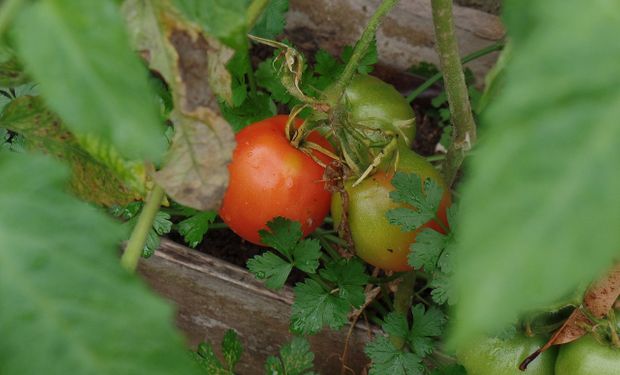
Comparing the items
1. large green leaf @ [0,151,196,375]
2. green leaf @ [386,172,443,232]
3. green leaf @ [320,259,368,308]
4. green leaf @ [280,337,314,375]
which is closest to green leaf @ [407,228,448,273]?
green leaf @ [386,172,443,232]

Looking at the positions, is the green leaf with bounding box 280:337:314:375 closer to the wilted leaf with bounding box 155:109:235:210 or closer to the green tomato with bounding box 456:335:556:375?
the green tomato with bounding box 456:335:556:375

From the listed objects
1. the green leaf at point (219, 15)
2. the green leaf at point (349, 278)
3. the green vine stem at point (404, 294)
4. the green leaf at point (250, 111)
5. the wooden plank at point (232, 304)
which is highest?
the green leaf at point (219, 15)

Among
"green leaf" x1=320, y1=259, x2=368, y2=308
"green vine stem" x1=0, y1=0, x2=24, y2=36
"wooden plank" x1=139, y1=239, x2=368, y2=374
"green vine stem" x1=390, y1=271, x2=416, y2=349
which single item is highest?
"green vine stem" x1=0, y1=0, x2=24, y2=36

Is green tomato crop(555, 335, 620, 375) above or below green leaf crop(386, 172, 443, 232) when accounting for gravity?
below

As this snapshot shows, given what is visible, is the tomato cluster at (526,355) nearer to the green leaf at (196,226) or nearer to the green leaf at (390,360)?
the green leaf at (390,360)

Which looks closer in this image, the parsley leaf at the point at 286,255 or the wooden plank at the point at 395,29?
the parsley leaf at the point at 286,255

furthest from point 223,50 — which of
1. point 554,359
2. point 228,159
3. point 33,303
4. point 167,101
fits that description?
point 554,359

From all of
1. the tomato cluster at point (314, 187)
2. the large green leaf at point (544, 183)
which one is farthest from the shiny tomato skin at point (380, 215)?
the large green leaf at point (544, 183)
